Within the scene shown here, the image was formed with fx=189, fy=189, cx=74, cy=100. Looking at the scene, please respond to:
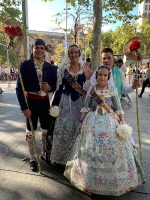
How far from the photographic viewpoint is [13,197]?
88.9 inches

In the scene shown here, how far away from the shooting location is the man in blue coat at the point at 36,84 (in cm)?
262

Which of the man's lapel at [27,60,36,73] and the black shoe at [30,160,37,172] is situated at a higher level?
the man's lapel at [27,60,36,73]

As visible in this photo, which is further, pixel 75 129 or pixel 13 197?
pixel 75 129

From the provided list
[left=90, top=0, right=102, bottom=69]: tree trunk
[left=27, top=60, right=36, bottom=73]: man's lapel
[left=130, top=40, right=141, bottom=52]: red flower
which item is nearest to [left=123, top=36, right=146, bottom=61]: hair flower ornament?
[left=130, top=40, right=141, bottom=52]: red flower

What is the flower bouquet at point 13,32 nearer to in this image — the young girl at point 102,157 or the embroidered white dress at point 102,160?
the young girl at point 102,157

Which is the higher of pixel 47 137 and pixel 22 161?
pixel 47 137

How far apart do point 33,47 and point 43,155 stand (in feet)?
5.71

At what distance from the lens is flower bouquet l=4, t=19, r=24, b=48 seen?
7.98 ft

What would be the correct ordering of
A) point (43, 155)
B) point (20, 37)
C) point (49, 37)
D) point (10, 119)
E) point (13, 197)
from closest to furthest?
point (13, 197), point (20, 37), point (43, 155), point (10, 119), point (49, 37)

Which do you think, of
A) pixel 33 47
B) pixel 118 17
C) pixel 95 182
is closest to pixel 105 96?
pixel 95 182

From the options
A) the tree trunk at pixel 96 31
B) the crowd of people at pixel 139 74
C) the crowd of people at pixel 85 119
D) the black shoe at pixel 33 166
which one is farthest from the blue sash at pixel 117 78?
the tree trunk at pixel 96 31

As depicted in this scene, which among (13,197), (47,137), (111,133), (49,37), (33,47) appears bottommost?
(13,197)

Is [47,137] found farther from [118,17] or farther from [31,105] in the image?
[118,17]

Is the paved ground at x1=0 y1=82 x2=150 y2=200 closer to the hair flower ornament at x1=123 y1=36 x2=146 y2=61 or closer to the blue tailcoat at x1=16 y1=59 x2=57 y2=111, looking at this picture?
the blue tailcoat at x1=16 y1=59 x2=57 y2=111
